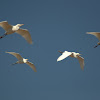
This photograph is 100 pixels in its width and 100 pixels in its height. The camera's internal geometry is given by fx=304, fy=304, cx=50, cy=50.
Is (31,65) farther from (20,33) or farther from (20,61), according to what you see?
(20,33)

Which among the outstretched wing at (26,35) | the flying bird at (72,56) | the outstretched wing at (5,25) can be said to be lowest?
the flying bird at (72,56)

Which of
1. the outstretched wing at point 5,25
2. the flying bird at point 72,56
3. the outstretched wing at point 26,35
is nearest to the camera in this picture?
the flying bird at point 72,56

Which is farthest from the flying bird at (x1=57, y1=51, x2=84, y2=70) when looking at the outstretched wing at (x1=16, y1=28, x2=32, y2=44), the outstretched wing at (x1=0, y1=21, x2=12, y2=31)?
the outstretched wing at (x1=0, y1=21, x2=12, y2=31)

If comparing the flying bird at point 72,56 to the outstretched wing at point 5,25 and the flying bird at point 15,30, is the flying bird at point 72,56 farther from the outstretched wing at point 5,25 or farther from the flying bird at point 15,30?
the outstretched wing at point 5,25

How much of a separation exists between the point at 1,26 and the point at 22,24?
2065mm

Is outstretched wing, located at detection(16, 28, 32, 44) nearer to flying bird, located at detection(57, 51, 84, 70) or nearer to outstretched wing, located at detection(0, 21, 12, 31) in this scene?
outstretched wing, located at detection(0, 21, 12, 31)

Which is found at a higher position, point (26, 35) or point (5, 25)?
point (26, 35)

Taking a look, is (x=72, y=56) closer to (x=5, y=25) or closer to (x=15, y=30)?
(x=15, y=30)

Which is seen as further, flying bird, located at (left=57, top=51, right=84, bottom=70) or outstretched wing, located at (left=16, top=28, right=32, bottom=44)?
outstretched wing, located at (left=16, top=28, right=32, bottom=44)

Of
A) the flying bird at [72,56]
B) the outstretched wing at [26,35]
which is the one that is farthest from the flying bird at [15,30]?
the flying bird at [72,56]

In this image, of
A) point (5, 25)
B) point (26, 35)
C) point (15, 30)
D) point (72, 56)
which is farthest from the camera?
point (26, 35)

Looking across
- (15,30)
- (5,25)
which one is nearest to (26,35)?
(15,30)

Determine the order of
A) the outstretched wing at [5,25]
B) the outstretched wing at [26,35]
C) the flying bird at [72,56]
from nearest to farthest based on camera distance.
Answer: the flying bird at [72,56] < the outstretched wing at [5,25] < the outstretched wing at [26,35]

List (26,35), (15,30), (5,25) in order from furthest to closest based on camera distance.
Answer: (26,35) < (15,30) < (5,25)
